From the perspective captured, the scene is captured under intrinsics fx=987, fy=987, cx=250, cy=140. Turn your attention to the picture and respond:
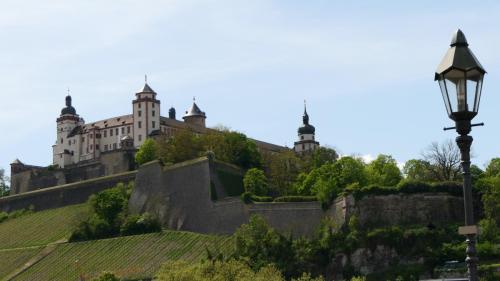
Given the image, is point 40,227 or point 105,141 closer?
point 40,227

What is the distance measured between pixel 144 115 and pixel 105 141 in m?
8.06

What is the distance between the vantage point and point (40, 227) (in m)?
90.7

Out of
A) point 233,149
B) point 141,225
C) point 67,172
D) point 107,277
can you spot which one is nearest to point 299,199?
point 107,277

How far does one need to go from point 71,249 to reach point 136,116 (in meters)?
33.1

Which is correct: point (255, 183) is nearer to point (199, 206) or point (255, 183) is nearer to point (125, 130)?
point (199, 206)

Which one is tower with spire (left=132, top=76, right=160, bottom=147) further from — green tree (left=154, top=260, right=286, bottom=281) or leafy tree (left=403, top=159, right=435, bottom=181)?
green tree (left=154, top=260, right=286, bottom=281)

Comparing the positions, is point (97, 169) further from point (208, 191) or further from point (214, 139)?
point (208, 191)

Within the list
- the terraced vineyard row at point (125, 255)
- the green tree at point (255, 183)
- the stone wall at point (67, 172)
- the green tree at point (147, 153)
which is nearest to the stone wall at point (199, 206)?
the terraced vineyard row at point (125, 255)

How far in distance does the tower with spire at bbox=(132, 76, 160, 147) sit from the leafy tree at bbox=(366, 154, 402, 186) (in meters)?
32.0

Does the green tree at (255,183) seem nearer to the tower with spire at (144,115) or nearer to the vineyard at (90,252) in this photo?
the vineyard at (90,252)

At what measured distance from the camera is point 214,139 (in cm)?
9025

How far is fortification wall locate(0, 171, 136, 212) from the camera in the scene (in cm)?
9544

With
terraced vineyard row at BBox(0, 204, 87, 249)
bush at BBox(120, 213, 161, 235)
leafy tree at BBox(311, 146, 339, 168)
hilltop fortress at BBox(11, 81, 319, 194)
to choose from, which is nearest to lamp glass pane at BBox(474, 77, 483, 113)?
bush at BBox(120, 213, 161, 235)

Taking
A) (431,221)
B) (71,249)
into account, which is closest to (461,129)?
(431,221)
